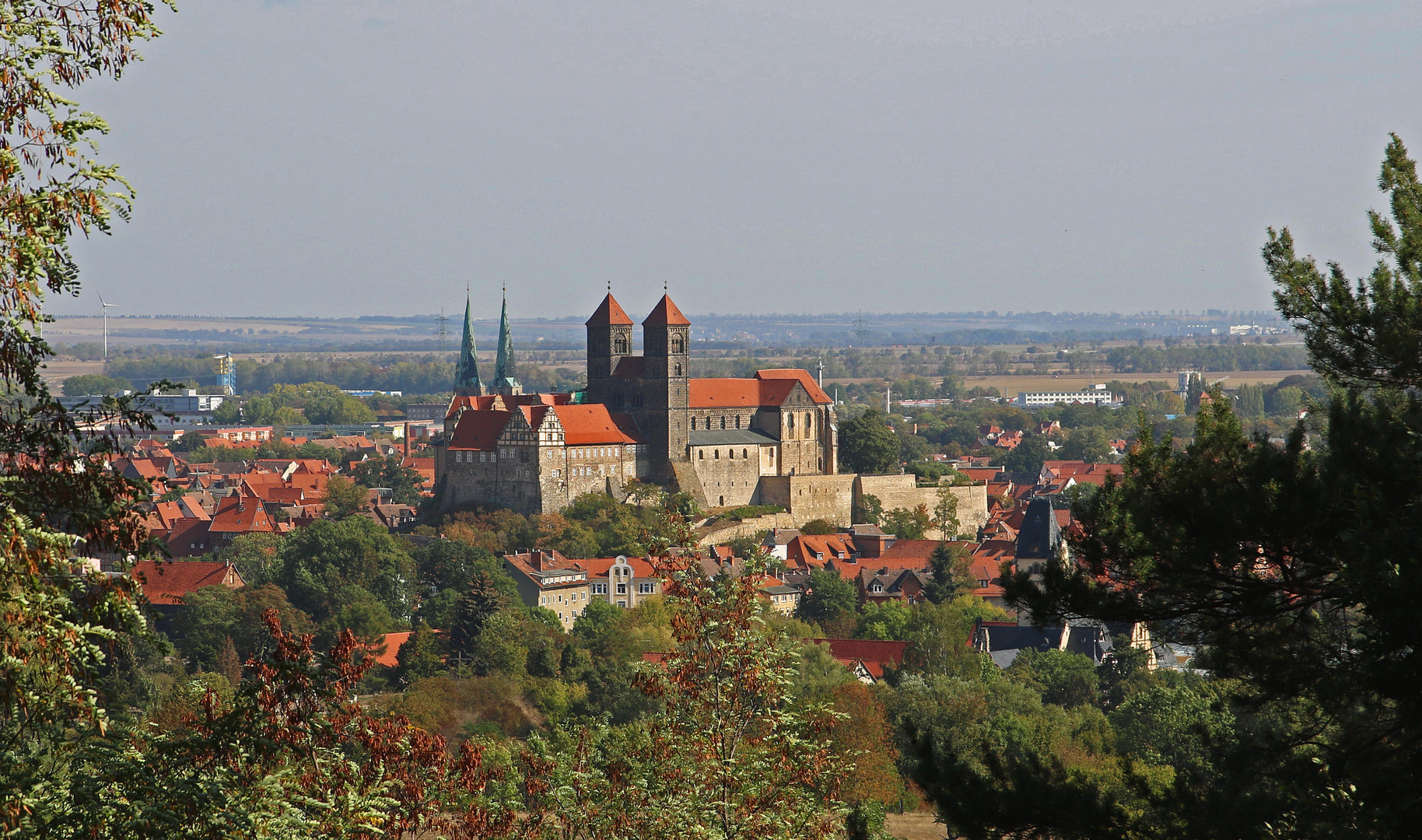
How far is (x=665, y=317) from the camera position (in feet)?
232

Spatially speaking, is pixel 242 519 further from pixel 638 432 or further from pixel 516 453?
pixel 638 432

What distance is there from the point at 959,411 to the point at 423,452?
72.0m

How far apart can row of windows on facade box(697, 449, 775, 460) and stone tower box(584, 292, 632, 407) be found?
4739 mm

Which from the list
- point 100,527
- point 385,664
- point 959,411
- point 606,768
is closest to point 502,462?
point 385,664

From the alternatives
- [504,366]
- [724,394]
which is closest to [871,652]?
[724,394]

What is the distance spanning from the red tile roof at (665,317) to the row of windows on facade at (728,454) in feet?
17.4

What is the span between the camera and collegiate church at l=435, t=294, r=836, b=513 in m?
66.9

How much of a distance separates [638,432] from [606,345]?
4948 millimetres

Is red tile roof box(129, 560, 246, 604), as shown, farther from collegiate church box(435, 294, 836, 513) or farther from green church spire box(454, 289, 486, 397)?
green church spire box(454, 289, 486, 397)

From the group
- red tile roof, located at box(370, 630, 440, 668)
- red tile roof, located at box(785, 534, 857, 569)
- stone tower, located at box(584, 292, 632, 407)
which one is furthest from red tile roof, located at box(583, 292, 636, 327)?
red tile roof, located at box(370, 630, 440, 668)

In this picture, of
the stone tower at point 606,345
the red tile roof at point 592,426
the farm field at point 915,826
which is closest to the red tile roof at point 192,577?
the red tile roof at point 592,426

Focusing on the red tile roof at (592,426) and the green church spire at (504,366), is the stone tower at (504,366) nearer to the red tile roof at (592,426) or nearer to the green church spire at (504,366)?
the green church spire at (504,366)

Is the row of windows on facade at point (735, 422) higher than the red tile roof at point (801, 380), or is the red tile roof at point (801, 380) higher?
the red tile roof at point (801, 380)

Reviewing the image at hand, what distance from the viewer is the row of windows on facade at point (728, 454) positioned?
6975 cm
